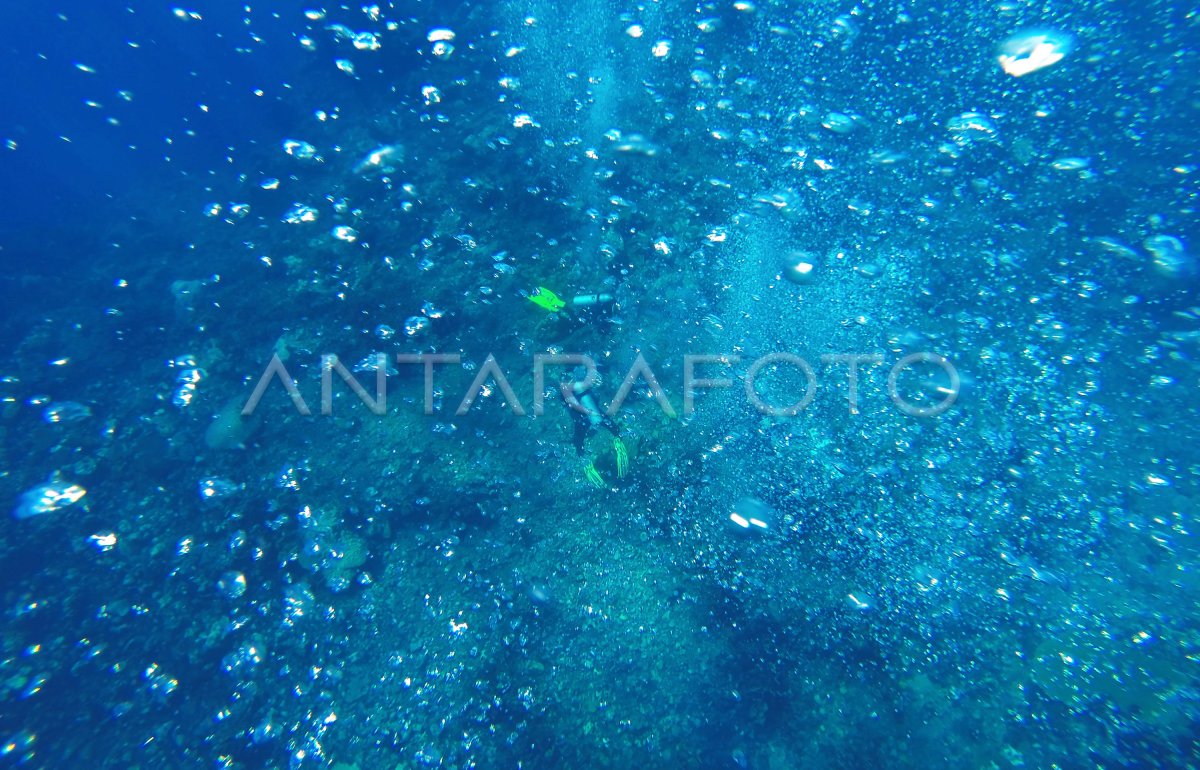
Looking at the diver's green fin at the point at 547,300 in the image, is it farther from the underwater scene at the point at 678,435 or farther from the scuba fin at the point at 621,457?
the scuba fin at the point at 621,457

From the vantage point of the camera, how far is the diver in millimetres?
3924

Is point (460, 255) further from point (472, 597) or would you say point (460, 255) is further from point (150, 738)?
point (150, 738)

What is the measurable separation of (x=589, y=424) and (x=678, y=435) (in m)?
0.71

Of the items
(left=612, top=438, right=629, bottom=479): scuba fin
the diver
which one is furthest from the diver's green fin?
(left=612, top=438, right=629, bottom=479): scuba fin

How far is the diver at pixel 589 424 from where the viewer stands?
3924 millimetres

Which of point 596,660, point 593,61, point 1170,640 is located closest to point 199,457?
point 596,660

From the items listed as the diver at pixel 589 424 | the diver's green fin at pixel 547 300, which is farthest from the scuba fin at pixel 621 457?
the diver's green fin at pixel 547 300

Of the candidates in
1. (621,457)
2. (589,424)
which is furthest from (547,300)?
(621,457)

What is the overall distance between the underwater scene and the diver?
0.03 meters

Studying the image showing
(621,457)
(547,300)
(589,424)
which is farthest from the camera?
(547,300)

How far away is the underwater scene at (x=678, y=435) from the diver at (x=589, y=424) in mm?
26

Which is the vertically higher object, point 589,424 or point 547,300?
point 547,300

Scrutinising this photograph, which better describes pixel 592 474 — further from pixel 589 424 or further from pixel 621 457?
pixel 589 424

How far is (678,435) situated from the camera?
4.02 meters
